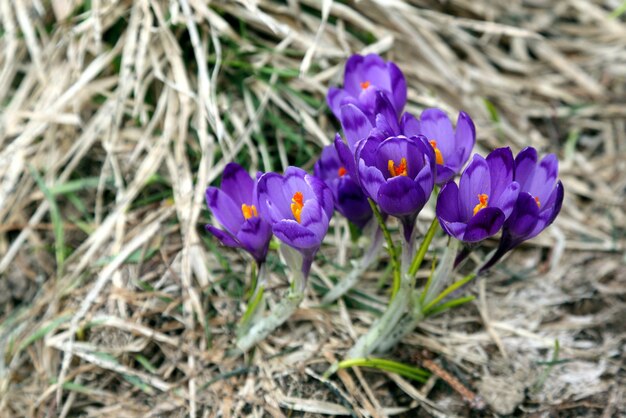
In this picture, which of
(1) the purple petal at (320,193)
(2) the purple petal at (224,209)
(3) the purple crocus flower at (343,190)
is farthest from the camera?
(3) the purple crocus flower at (343,190)

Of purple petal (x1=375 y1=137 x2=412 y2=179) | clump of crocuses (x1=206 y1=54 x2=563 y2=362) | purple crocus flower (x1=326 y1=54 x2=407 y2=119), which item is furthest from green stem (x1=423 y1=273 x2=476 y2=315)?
purple crocus flower (x1=326 y1=54 x2=407 y2=119)

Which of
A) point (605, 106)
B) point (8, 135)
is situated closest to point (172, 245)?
point (8, 135)

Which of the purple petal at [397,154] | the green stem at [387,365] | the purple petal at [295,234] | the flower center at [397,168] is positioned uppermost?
the purple petal at [397,154]

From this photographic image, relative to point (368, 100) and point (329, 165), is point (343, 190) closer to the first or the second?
point (329, 165)

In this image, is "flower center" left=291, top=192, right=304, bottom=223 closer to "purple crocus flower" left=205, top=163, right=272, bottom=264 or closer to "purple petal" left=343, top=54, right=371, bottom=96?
"purple crocus flower" left=205, top=163, right=272, bottom=264

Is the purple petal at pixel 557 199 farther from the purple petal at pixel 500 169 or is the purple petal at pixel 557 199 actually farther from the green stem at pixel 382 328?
the green stem at pixel 382 328

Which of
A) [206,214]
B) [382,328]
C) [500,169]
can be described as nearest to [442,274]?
[382,328]

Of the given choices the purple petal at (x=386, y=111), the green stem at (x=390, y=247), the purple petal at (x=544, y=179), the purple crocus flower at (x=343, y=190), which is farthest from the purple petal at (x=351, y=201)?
the purple petal at (x=544, y=179)
